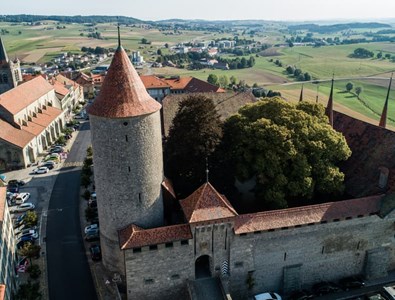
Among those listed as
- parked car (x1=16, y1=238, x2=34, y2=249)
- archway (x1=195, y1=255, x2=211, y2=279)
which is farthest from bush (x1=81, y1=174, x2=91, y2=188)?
archway (x1=195, y1=255, x2=211, y2=279)

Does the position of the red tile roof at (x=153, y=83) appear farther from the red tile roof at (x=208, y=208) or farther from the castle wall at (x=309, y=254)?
the castle wall at (x=309, y=254)

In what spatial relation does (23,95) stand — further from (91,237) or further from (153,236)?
(153,236)

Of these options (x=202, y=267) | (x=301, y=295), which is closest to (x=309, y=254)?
(x=301, y=295)

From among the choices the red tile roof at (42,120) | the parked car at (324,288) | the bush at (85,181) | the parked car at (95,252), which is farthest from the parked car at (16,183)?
the parked car at (324,288)

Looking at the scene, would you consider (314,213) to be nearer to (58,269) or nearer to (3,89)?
(58,269)

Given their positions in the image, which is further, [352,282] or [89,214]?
[89,214]

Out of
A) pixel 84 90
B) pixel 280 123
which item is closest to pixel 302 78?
pixel 84 90
